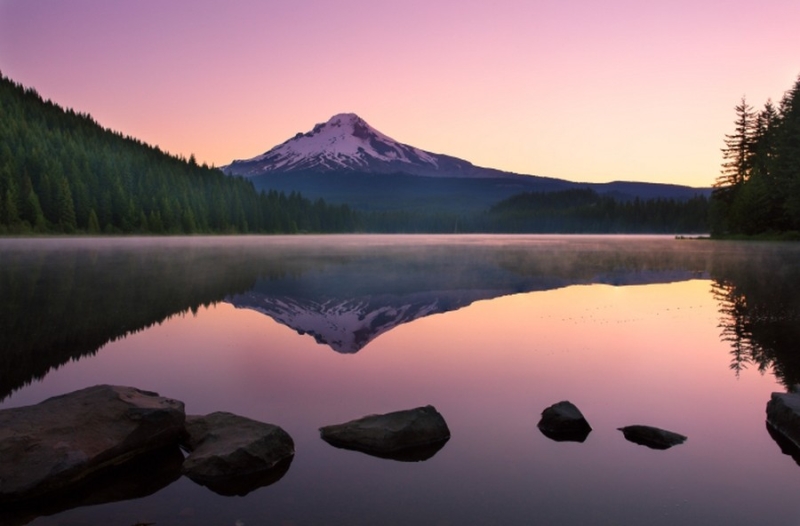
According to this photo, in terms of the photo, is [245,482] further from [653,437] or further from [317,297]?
[317,297]

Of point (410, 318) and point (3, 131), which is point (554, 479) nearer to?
point (410, 318)

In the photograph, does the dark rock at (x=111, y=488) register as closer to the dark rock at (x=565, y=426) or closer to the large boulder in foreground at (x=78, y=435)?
the large boulder in foreground at (x=78, y=435)

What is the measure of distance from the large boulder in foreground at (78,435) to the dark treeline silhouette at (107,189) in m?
123

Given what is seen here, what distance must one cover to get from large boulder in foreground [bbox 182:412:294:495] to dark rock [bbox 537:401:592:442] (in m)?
4.19

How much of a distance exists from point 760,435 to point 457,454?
5119 millimetres

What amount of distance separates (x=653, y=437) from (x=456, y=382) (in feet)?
14.9

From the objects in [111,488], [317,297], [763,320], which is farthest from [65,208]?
[111,488]

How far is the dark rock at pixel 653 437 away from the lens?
29.8 feet

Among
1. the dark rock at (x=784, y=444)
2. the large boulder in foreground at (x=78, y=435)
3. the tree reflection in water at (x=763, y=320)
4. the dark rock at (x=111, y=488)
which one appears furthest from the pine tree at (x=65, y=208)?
the dark rock at (x=784, y=444)

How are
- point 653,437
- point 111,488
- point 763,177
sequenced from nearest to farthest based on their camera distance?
point 111,488 < point 653,437 < point 763,177

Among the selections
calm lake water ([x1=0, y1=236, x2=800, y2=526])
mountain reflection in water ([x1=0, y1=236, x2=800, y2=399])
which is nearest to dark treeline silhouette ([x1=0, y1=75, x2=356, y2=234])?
mountain reflection in water ([x1=0, y1=236, x2=800, y2=399])

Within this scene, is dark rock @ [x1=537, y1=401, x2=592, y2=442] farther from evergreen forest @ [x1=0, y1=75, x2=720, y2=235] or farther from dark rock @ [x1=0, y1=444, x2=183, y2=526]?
evergreen forest @ [x1=0, y1=75, x2=720, y2=235]

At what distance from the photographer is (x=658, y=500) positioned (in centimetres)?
726

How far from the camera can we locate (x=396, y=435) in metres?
9.04
